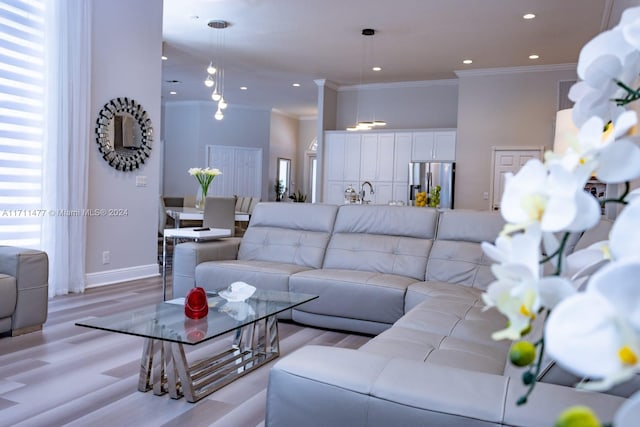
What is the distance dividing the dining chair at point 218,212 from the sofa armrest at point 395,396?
4.87m

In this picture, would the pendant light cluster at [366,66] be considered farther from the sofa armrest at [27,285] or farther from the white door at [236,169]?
the sofa armrest at [27,285]

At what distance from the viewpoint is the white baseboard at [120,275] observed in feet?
16.5

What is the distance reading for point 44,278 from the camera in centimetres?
345

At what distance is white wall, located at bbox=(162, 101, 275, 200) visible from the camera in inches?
474

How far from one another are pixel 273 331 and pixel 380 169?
22.0ft

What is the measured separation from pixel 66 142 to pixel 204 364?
2958mm

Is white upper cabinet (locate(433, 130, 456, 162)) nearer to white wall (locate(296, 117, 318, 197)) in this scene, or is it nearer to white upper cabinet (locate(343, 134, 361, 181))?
white upper cabinet (locate(343, 134, 361, 181))

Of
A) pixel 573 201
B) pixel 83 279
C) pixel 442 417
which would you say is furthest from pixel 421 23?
pixel 573 201

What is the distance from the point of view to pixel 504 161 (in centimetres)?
823

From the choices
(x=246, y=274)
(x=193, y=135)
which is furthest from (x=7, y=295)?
(x=193, y=135)

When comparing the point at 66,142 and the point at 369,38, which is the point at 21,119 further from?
the point at 369,38

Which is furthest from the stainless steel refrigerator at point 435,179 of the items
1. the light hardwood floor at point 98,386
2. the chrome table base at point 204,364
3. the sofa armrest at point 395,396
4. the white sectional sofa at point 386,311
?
the sofa armrest at point 395,396

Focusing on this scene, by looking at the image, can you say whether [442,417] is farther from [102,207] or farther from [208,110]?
[208,110]

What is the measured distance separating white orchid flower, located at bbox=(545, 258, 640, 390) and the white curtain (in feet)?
16.4
